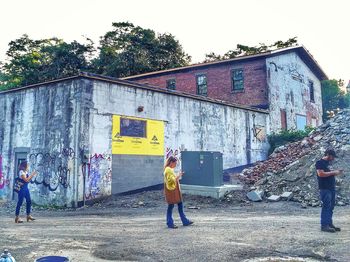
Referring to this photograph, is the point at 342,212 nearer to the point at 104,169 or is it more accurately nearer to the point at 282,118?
the point at 104,169

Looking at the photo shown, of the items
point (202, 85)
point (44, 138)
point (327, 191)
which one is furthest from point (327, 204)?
point (202, 85)

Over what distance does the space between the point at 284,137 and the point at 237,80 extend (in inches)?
211

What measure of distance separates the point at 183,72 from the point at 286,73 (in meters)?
8.05

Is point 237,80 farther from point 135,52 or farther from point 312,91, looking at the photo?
point 135,52

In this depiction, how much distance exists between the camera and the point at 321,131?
1775 cm

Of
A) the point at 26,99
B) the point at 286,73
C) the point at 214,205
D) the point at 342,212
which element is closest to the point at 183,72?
the point at 286,73

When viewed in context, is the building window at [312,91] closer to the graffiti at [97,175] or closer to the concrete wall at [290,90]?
the concrete wall at [290,90]

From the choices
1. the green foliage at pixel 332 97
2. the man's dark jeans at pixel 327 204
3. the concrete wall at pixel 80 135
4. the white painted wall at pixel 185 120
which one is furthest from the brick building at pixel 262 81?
the man's dark jeans at pixel 327 204

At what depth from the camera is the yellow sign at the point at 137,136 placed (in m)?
12.8

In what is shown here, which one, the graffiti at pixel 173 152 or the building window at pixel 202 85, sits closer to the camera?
the graffiti at pixel 173 152

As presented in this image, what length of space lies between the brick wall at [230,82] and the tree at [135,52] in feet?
36.6

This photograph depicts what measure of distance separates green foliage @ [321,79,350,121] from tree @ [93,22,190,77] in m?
16.8

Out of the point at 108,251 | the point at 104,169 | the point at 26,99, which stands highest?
the point at 26,99

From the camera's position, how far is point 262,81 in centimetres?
2286
